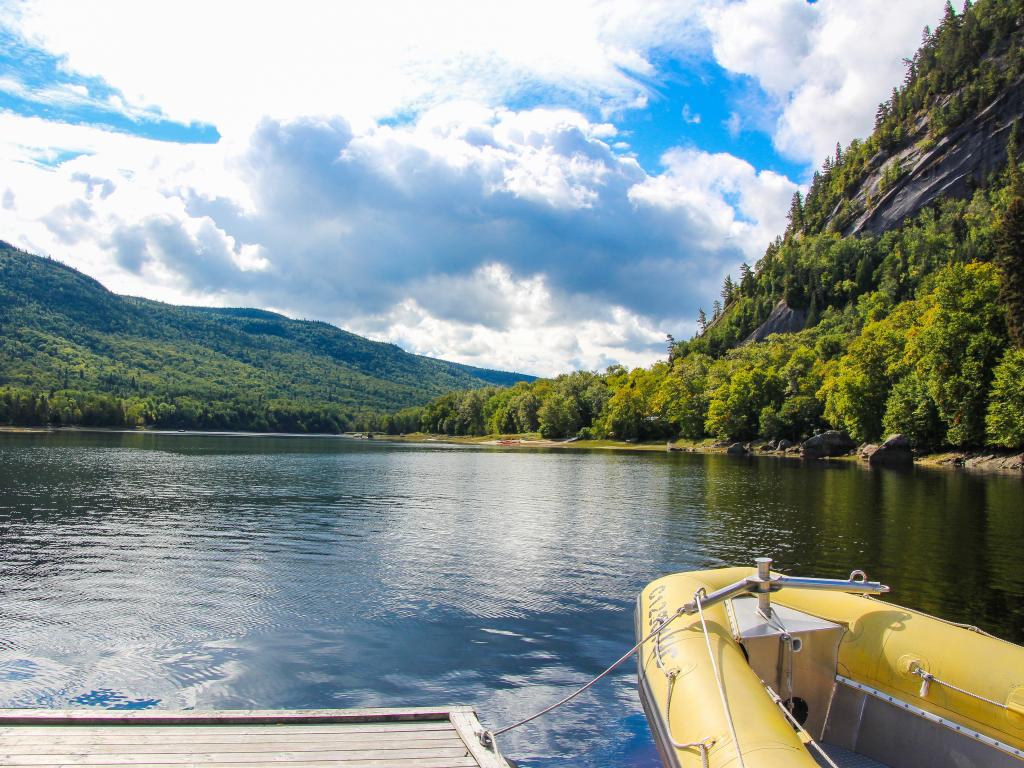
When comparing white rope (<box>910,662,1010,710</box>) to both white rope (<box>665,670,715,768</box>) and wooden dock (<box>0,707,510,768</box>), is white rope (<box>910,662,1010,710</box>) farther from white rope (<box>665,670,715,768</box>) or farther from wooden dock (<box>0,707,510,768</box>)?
wooden dock (<box>0,707,510,768</box>)

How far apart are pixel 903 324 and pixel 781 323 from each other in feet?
296

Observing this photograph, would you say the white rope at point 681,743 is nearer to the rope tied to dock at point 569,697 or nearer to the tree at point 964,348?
the rope tied to dock at point 569,697

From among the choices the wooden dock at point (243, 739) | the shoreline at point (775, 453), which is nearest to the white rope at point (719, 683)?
the wooden dock at point (243, 739)

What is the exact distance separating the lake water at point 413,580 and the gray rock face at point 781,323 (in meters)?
145

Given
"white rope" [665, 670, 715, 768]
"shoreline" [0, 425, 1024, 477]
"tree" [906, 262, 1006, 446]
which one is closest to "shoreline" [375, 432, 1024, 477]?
"shoreline" [0, 425, 1024, 477]

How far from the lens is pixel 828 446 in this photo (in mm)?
94688

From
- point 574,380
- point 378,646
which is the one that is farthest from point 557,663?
point 574,380

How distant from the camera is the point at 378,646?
583 inches

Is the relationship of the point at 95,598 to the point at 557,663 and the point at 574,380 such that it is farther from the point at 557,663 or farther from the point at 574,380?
the point at 574,380

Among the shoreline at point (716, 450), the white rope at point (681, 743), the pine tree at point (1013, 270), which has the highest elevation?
the pine tree at point (1013, 270)

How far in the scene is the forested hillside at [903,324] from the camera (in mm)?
69312

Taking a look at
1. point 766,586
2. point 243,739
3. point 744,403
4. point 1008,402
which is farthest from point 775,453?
point 243,739

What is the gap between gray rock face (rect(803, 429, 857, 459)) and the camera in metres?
94.4

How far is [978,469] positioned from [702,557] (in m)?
55.3
